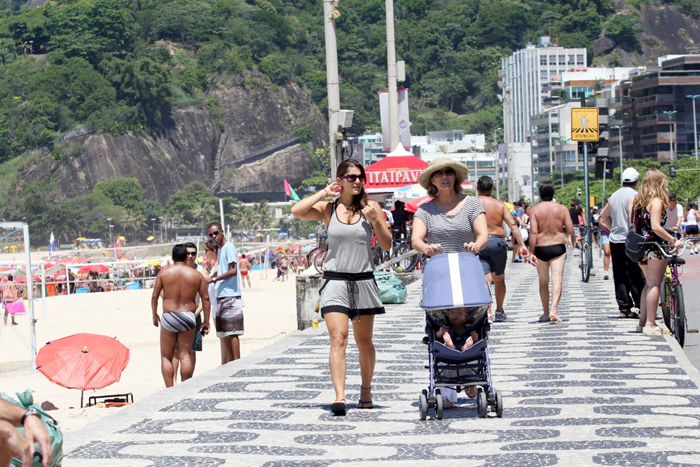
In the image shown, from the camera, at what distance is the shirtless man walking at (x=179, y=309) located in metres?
9.91

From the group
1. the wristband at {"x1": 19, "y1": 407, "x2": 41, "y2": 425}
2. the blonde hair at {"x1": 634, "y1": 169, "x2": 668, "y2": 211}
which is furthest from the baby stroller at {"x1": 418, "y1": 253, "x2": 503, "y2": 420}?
the blonde hair at {"x1": 634, "y1": 169, "x2": 668, "y2": 211}

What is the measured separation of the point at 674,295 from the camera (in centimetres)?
962

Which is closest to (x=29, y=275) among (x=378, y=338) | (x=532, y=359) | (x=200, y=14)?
(x=378, y=338)

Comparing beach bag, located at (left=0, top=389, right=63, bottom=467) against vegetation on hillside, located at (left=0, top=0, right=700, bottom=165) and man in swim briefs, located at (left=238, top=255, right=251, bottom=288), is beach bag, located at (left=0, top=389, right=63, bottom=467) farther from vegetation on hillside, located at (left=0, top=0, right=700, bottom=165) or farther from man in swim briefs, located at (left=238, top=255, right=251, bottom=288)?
vegetation on hillside, located at (left=0, top=0, right=700, bottom=165)

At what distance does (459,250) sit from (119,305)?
3078 centimetres

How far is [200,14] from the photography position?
19475 cm

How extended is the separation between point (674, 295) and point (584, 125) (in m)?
9.21

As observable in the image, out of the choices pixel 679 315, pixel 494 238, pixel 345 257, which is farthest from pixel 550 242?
pixel 345 257

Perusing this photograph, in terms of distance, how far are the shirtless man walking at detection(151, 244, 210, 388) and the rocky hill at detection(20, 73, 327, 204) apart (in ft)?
461

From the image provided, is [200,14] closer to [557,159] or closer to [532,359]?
[557,159]

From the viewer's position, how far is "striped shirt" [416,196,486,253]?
687 cm

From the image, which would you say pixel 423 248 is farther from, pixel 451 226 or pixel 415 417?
pixel 415 417

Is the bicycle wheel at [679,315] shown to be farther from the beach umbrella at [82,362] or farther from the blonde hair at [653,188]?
the beach umbrella at [82,362]

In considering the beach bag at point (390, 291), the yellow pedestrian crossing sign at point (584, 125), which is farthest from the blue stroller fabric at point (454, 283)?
the yellow pedestrian crossing sign at point (584, 125)
